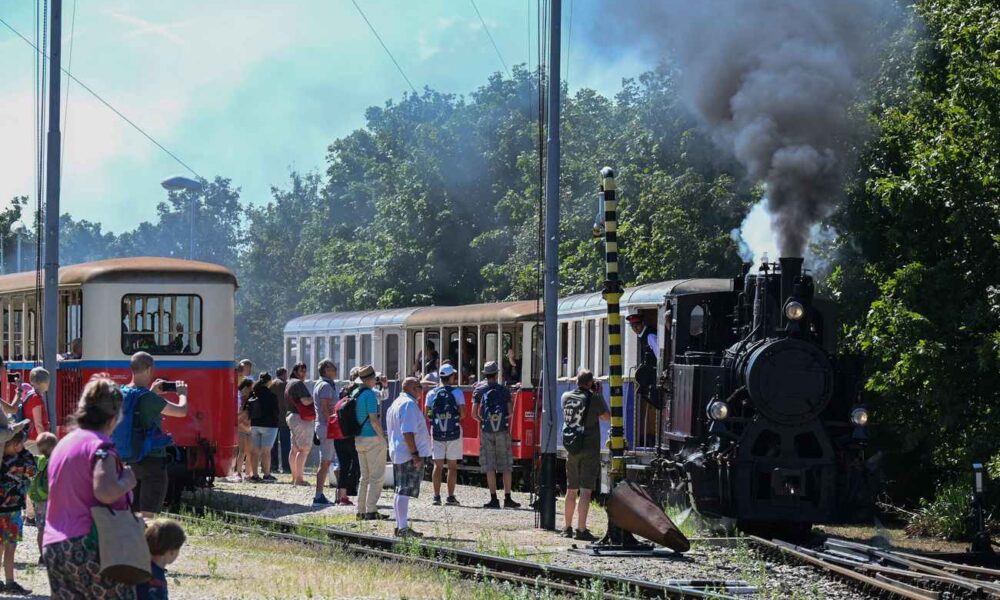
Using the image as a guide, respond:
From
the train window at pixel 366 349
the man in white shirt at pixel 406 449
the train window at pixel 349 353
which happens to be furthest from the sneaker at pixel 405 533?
the train window at pixel 349 353

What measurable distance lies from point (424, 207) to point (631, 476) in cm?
3341

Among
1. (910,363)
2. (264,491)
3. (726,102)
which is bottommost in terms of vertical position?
(264,491)

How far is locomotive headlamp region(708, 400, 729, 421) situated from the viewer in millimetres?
15016

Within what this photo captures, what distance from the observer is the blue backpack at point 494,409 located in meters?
19.9

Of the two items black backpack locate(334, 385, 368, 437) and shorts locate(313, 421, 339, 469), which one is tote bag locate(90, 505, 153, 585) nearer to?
black backpack locate(334, 385, 368, 437)

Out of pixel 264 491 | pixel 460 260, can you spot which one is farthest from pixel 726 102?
pixel 460 260

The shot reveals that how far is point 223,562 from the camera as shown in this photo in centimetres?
1359

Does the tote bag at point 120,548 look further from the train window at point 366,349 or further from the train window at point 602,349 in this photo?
the train window at point 366,349

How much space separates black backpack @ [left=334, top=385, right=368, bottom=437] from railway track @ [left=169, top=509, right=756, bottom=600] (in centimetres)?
115

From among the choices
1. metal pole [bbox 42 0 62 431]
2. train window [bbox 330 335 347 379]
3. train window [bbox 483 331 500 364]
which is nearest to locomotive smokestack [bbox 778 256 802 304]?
metal pole [bbox 42 0 62 431]

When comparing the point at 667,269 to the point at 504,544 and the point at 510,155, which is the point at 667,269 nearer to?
the point at 504,544

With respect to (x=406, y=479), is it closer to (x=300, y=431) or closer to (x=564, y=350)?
(x=300, y=431)

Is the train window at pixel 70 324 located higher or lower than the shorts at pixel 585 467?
higher

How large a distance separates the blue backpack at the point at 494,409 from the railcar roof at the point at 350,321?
8.27m
